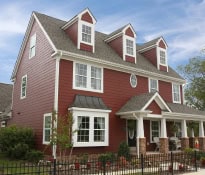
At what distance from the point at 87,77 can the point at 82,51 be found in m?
1.78

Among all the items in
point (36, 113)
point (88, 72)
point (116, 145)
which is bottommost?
point (116, 145)

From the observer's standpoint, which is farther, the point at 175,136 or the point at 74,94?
the point at 175,136

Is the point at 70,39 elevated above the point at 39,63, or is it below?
above

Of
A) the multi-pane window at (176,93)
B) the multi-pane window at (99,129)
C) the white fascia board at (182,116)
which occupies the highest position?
the multi-pane window at (176,93)

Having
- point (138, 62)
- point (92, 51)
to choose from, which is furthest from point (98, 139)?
point (138, 62)

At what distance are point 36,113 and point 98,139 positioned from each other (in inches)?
182

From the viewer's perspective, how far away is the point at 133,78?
20.8 metres

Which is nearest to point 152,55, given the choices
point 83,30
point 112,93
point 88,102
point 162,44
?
point 162,44

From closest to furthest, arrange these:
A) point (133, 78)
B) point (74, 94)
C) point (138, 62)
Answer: point (74, 94)
point (133, 78)
point (138, 62)

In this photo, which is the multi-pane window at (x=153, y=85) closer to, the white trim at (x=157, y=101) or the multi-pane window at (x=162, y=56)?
the multi-pane window at (x=162, y=56)

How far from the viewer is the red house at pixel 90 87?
16594mm

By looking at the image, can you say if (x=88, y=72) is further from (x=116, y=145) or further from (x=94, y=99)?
(x=116, y=145)

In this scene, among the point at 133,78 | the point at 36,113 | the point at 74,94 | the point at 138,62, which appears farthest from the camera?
the point at 138,62

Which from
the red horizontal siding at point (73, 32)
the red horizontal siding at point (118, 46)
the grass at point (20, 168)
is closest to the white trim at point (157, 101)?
the red horizontal siding at point (118, 46)
